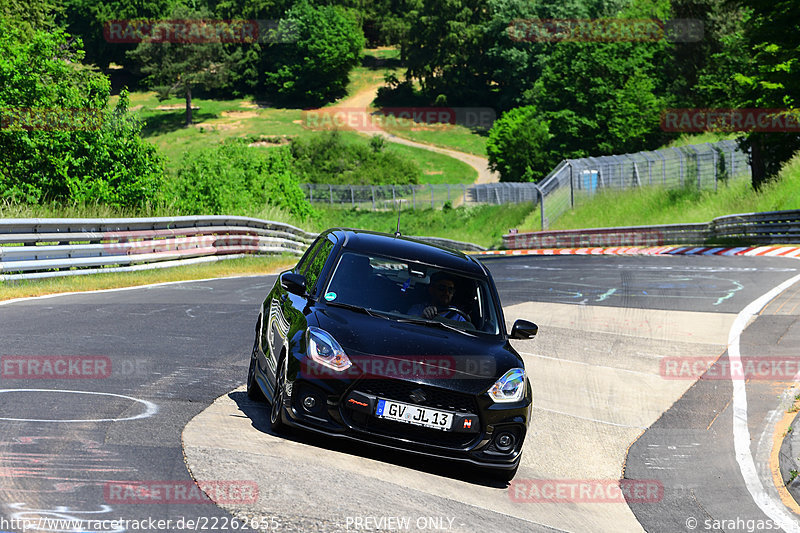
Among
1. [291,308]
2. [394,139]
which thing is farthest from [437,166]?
[291,308]

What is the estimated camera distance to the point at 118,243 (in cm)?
2044

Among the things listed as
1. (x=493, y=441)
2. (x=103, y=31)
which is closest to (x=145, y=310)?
(x=493, y=441)

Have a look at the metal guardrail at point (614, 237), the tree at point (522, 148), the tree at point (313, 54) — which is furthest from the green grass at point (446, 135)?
the metal guardrail at point (614, 237)

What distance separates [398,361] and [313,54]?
12518cm

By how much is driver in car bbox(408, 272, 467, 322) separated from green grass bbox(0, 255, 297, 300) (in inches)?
357

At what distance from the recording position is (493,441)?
7.22m

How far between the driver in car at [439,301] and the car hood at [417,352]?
0.30m

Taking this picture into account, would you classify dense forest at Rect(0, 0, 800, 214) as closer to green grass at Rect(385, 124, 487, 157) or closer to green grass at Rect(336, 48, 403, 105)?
green grass at Rect(336, 48, 403, 105)

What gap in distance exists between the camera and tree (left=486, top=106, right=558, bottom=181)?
81625mm

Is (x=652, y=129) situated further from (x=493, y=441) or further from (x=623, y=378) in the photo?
(x=493, y=441)

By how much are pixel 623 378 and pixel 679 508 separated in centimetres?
433

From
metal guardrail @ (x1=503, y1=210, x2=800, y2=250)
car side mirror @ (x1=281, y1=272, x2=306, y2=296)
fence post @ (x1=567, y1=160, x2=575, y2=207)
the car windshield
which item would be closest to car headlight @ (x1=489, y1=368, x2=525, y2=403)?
the car windshield

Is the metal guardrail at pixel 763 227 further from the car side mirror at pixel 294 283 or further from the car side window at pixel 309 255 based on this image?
the car side mirror at pixel 294 283

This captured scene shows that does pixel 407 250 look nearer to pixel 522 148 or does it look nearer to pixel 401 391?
pixel 401 391
